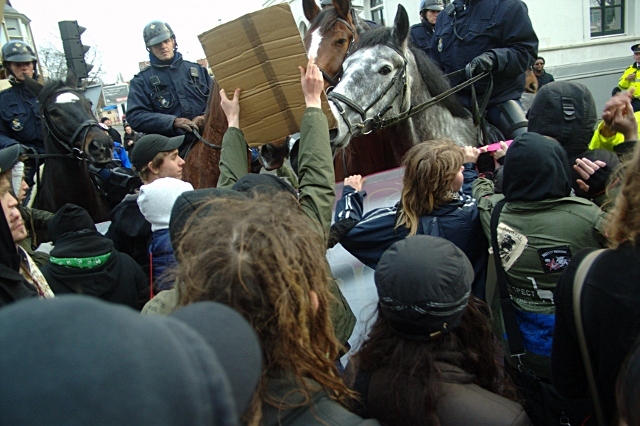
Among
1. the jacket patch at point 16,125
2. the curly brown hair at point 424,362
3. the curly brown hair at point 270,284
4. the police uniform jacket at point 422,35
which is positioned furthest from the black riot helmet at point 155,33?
the curly brown hair at point 424,362

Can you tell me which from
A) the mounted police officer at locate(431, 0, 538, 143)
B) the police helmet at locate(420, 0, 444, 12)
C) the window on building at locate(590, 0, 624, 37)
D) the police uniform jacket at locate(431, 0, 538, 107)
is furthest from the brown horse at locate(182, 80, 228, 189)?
the window on building at locate(590, 0, 624, 37)

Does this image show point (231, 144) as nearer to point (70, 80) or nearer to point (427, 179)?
point (427, 179)

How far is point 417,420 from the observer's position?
1400mm

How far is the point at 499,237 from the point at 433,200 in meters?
0.41

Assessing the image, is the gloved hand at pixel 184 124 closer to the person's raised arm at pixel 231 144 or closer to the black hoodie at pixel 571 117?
Result: the person's raised arm at pixel 231 144

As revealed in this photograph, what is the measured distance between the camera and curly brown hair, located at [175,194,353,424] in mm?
1124

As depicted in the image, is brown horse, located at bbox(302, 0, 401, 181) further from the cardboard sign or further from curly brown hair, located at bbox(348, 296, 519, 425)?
curly brown hair, located at bbox(348, 296, 519, 425)

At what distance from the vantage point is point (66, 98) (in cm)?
525

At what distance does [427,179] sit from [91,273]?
1.89 m

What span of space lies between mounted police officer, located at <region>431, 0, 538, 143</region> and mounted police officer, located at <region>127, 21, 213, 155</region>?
2463 mm

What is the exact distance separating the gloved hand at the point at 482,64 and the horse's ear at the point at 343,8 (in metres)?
1.24

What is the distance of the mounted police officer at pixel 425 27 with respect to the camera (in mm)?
6691

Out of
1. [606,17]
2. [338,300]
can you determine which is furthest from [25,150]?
[606,17]

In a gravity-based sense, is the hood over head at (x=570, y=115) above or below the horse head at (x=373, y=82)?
below
